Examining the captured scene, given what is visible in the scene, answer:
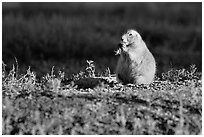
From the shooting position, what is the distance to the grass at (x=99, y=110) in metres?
5.23

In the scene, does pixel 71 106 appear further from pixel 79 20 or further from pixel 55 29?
pixel 79 20

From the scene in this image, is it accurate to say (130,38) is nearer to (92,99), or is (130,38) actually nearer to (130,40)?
(130,40)

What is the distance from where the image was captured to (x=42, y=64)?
12320mm

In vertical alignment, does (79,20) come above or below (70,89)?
→ above

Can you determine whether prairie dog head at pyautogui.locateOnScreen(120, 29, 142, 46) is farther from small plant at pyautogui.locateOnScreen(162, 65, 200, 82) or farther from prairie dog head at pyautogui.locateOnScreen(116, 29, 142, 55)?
small plant at pyautogui.locateOnScreen(162, 65, 200, 82)

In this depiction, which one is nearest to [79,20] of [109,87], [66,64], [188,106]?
[66,64]

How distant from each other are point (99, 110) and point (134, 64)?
5.11ft

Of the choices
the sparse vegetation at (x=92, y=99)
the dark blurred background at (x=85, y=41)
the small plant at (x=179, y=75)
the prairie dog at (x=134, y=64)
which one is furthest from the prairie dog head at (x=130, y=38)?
Result: the dark blurred background at (x=85, y=41)

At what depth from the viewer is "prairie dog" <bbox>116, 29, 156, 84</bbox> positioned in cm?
684

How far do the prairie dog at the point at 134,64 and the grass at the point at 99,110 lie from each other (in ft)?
2.09

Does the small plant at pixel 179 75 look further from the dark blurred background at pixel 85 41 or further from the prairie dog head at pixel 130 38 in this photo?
the dark blurred background at pixel 85 41

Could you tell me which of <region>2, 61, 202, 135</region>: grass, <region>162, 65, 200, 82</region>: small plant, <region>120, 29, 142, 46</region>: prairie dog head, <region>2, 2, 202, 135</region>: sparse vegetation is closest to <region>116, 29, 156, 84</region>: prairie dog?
<region>120, 29, 142, 46</region>: prairie dog head

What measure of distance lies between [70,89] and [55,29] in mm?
8701

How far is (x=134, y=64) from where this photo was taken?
687cm
